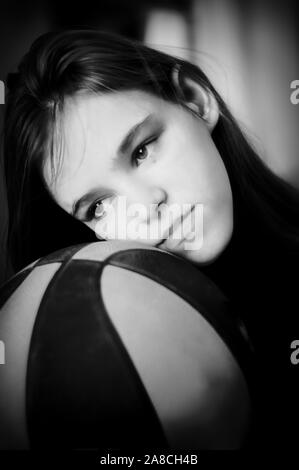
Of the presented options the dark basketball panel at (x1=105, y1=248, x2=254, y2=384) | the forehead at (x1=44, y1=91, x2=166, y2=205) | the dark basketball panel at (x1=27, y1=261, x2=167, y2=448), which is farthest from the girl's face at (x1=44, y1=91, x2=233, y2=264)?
the dark basketball panel at (x1=27, y1=261, x2=167, y2=448)

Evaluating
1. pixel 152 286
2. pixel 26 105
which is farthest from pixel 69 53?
pixel 152 286

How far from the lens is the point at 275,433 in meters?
0.67

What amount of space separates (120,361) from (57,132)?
40cm

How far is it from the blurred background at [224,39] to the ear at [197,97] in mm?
72

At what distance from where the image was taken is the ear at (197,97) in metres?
0.79

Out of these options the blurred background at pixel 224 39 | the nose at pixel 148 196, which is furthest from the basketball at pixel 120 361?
the blurred background at pixel 224 39

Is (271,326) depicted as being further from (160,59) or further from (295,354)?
→ (160,59)

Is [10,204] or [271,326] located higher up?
[10,204]

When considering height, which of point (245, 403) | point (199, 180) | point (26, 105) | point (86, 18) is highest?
point (86, 18)

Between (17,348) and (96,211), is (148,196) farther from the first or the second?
(17,348)

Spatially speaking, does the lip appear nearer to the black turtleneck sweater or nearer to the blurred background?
the black turtleneck sweater

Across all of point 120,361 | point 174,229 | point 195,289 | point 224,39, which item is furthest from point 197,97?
point 120,361
